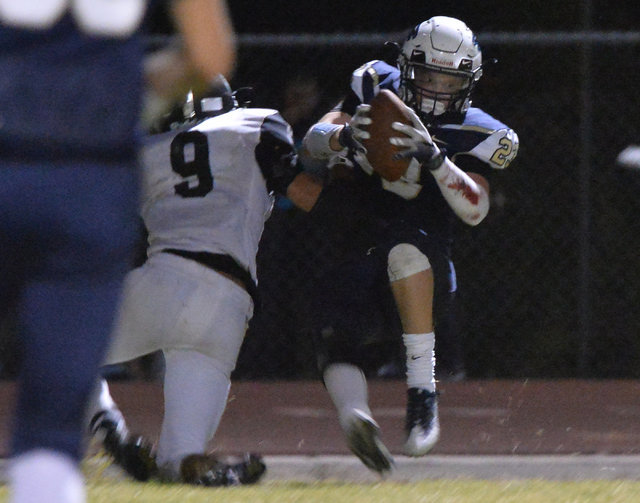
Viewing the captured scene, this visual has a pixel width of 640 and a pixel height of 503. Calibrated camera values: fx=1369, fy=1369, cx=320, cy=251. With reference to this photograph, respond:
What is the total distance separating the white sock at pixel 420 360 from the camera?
4.35 metres

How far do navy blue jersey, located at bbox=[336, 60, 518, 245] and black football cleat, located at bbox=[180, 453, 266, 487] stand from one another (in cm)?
94

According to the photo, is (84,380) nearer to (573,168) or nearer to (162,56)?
(162,56)

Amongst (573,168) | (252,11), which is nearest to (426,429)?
(573,168)

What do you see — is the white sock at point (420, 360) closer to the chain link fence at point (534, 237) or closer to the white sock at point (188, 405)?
the white sock at point (188, 405)

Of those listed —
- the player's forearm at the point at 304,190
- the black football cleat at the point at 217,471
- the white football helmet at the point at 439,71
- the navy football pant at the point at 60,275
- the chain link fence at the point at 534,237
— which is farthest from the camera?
the chain link fence at the point at 534,237

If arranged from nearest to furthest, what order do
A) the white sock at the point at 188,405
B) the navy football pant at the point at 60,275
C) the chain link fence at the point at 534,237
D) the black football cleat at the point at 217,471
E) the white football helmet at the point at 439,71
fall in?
1. the navy football pant at the point at 60,275
2. the black football cleat at the point at 217,471
3. the white sock at the point at 188,405
4. the white football helmet at the point at 439,71
5. the chain link fence at the point at 534,237

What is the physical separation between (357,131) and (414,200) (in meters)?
0.34

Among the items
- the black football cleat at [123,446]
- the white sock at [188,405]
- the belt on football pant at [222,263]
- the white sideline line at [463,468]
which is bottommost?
the white sideline line at [463,468]

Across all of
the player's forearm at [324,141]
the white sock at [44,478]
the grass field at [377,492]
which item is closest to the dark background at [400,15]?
the player's forearm at [324,141]

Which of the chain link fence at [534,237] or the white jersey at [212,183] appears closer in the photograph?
the white jersey at [212,183]

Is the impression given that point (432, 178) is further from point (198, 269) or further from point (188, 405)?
point (188, 405)

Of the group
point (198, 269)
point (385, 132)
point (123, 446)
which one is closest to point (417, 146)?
point (385, 132)

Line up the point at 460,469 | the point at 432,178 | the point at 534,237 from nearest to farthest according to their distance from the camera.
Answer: the point at 432,178 → the point at 460,469 → the point at 534,237

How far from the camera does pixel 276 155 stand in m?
4.32
